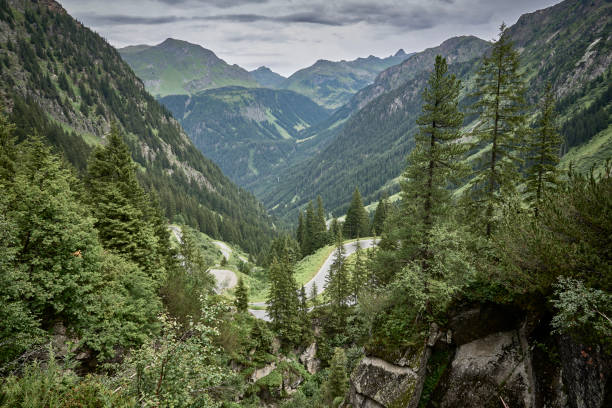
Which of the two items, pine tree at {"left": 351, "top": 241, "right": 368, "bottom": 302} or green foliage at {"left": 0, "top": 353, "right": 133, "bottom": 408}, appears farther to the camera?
pine tree at {"left": 351, "top": 241, "right": 368, "bottom": 302}

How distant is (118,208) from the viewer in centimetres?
1941

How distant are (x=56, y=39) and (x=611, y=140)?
250227mm

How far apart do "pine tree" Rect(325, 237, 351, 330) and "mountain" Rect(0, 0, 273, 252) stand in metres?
80.8

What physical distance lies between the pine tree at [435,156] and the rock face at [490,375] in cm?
485

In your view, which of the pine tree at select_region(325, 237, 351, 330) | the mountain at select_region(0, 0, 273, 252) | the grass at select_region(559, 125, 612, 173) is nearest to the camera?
the pine tree at select_region(325, 237, 351, 330)

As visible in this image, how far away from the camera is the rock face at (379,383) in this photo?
13.9 meters

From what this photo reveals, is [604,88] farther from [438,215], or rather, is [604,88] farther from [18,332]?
[18,332]

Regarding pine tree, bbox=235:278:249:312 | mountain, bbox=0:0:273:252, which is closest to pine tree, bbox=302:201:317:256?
pine tree, bbox=235:278:249:312

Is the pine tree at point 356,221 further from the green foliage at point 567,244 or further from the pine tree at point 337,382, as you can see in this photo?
the green foliage at point 567,244

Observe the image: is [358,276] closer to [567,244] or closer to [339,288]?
[339,288]

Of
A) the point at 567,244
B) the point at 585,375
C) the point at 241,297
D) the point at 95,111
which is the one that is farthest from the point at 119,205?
the point at 95,111

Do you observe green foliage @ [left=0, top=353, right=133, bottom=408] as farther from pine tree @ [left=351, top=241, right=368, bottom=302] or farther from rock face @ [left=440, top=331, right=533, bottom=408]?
pine tree @ [left=351, top=241, right=368, bottom=302]

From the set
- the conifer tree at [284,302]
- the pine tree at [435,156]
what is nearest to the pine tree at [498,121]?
the pine tree at [435,156]

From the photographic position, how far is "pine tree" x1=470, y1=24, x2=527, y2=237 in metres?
16.3
